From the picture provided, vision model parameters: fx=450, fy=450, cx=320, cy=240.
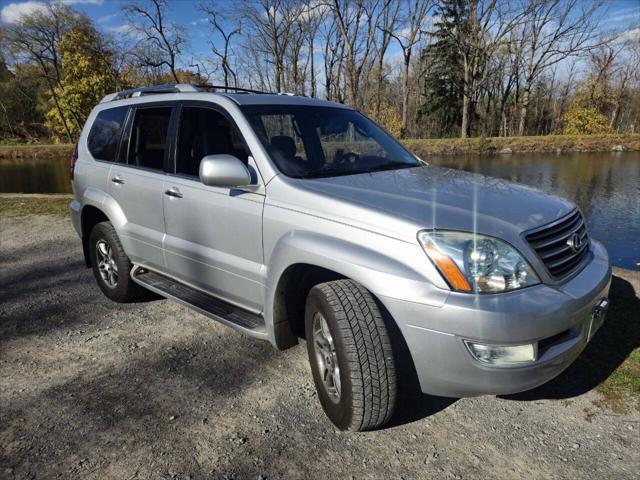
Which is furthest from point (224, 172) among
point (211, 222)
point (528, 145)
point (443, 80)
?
point (443, 80)

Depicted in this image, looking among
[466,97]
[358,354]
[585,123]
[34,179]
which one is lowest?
[34,179]

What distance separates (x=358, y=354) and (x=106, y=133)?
354 centimetres

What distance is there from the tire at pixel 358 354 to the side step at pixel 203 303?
A: 26.3 inches

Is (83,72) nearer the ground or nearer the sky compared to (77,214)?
nearer the sky

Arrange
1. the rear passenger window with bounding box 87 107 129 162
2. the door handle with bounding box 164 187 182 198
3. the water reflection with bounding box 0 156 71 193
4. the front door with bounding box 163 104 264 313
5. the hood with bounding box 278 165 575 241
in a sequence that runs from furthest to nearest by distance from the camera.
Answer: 1. the water reflection with bounding box 0 156 71 193
2. the rear passenger window with bounding box 87 107 129 162
3. the door handle with bounding box 164 187 182 198
4. the front door with bounding box 163 104 264 313
5. the hood with bounding box 278 165 575 241

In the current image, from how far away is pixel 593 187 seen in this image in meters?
12.4

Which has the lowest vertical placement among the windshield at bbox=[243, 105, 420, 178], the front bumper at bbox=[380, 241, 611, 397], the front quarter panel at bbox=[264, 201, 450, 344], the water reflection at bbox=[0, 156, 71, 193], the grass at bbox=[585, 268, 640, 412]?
the water reflection at bbox=[0, 156, 71, 193]

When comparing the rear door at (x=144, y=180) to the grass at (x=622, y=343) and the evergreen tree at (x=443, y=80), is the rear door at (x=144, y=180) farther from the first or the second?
the evergreen tree at (x=443, y=80)

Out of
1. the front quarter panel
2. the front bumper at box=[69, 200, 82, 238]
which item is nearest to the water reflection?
the front bumper at box=[69, 200, 82, 238]

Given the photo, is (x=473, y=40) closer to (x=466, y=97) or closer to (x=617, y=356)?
(x=466, y=97)

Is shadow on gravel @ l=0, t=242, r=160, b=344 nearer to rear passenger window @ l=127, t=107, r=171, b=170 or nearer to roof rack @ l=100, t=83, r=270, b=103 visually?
rear passenger window @ l=127, t=107, r=171, b=170

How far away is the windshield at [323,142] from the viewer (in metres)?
3.05

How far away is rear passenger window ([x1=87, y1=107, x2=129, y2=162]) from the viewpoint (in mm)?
4227

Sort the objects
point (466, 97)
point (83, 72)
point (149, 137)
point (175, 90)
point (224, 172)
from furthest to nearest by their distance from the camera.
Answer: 1. point (83, 72)
2. point (466, 97)
3. point (149, 137)
4. point (175, 90)
5. point (224, 172)
